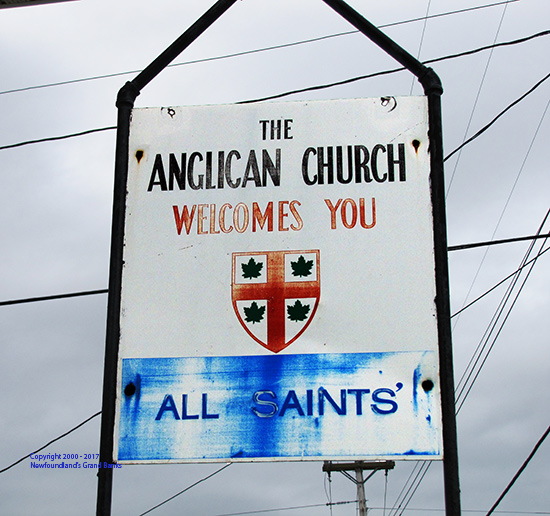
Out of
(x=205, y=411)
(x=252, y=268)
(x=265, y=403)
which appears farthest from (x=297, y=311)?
(x=205, y=411)

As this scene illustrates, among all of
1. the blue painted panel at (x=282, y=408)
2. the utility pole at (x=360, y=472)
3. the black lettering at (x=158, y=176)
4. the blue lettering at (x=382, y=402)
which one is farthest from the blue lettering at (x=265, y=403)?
the utility pole at (x=360, y=472)

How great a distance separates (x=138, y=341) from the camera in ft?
10.0

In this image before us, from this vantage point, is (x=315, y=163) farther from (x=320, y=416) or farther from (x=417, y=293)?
(x=320, y=416)

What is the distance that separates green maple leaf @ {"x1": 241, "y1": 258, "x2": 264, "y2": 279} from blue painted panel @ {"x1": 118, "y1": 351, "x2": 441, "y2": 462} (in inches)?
12.9

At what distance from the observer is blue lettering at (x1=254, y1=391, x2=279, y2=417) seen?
2.89 meters

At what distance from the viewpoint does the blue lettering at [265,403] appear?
289cm

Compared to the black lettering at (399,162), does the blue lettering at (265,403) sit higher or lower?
lower

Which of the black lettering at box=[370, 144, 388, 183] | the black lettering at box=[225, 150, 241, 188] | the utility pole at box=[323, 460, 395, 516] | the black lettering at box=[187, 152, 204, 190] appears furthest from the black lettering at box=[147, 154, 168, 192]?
the utility pole at box=[323, 460, 395, 516]

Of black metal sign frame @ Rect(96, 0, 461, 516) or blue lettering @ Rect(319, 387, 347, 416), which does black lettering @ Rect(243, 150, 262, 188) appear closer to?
black metal sign frame @ Rect(96, 0, 461, 516)

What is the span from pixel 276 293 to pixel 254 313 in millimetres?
117

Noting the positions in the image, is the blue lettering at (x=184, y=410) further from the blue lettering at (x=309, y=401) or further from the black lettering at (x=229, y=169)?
the black lettering at (x=229, y=169)

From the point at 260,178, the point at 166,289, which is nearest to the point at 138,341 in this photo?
the point at 166,289

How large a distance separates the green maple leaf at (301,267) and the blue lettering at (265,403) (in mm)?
476

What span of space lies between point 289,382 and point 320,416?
0.17 m
